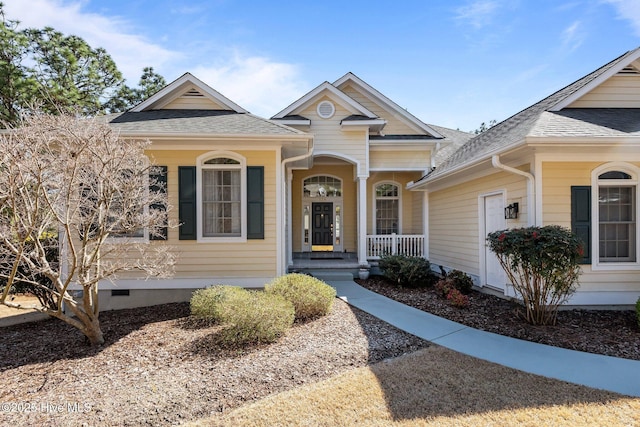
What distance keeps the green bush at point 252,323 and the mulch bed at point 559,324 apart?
3.16 m

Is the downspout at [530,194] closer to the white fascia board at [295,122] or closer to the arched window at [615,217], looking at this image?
the arched window at [615,217]

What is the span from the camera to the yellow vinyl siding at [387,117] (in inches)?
460

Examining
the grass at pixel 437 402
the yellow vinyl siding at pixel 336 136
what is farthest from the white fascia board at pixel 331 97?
the grass at pixel 437 402

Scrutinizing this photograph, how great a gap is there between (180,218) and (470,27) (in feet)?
29.0

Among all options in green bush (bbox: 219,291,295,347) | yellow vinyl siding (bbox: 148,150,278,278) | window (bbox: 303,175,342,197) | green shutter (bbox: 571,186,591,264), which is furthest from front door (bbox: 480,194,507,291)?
window (bbox: 303,175,342,197)

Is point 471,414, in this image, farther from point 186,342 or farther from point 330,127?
point 330,127

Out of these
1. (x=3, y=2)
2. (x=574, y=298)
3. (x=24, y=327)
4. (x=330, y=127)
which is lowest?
(x=24, y=327)

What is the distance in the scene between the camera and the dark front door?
507 inches

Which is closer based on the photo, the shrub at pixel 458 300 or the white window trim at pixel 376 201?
the shrub at pixel 458 300

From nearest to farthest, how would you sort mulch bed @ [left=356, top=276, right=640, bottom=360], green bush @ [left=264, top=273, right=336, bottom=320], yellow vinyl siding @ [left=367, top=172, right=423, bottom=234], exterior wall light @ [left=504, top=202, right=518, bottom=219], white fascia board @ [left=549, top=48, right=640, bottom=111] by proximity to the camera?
mulch bed @ [left=356, top=276, right=640, bottom=360], green bush @ [left=264, top=273, right=336, bottom=320], exterior wall light @ [left=504, top=202, right=518, bottom=219], white fascia board @ [left=549, top=48, right=640, bottom=111], yellow vinyl siding @ [left=367, top=172, right=423, bottom=234]

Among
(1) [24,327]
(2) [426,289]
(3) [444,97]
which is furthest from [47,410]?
(3) [444,97]

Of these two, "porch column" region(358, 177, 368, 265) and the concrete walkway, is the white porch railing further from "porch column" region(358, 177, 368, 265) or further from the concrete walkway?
the concrete walkway

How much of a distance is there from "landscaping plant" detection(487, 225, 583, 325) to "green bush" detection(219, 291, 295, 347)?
3716 millimetres

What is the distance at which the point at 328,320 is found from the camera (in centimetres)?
577
